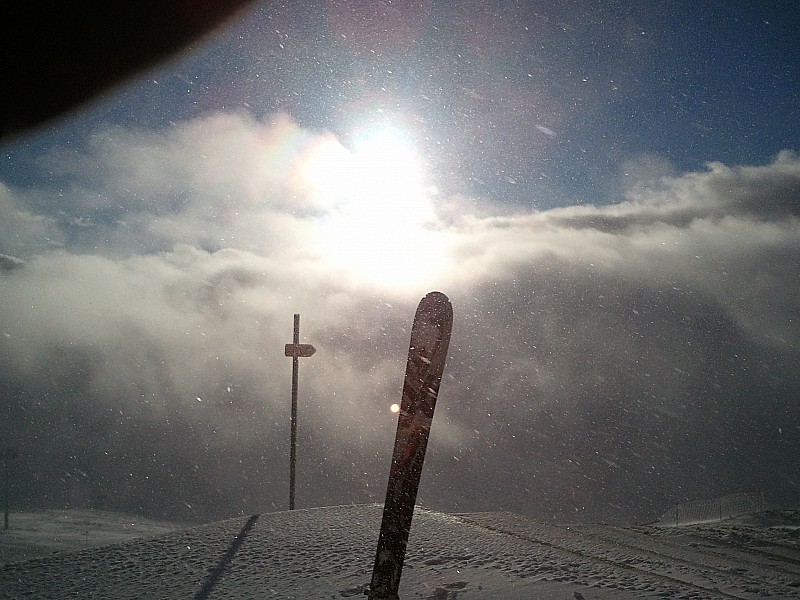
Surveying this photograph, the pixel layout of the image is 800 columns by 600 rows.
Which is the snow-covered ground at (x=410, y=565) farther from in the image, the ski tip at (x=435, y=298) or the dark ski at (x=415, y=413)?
the ski tip at (x=435, y=298)

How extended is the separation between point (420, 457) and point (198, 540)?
910 centimetres

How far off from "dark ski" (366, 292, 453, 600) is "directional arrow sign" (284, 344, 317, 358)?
1590 cm

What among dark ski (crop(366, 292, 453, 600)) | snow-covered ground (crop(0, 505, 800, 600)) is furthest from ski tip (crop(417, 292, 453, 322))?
snow-covered ground (crop(0, 505, 800, 600))

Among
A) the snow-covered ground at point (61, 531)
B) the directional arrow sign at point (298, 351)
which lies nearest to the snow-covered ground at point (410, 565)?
the directional arrow sign at point (298, 351)

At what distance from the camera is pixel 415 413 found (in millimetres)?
3648

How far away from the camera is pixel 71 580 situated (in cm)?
970

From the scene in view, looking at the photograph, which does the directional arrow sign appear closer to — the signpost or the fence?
the signpost

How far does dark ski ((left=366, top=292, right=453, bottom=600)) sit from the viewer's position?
12.0ft

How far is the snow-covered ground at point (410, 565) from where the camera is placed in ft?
28.8

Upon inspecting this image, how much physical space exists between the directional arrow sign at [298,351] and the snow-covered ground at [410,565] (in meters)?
6.38

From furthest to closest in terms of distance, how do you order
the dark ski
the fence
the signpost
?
the fence → the signpost → the dark ski

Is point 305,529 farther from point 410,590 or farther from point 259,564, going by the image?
point 410,590

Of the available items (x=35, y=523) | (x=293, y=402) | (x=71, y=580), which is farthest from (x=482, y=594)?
(x=35, y=523)

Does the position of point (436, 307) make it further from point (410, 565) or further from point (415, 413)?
point (410, 565)
